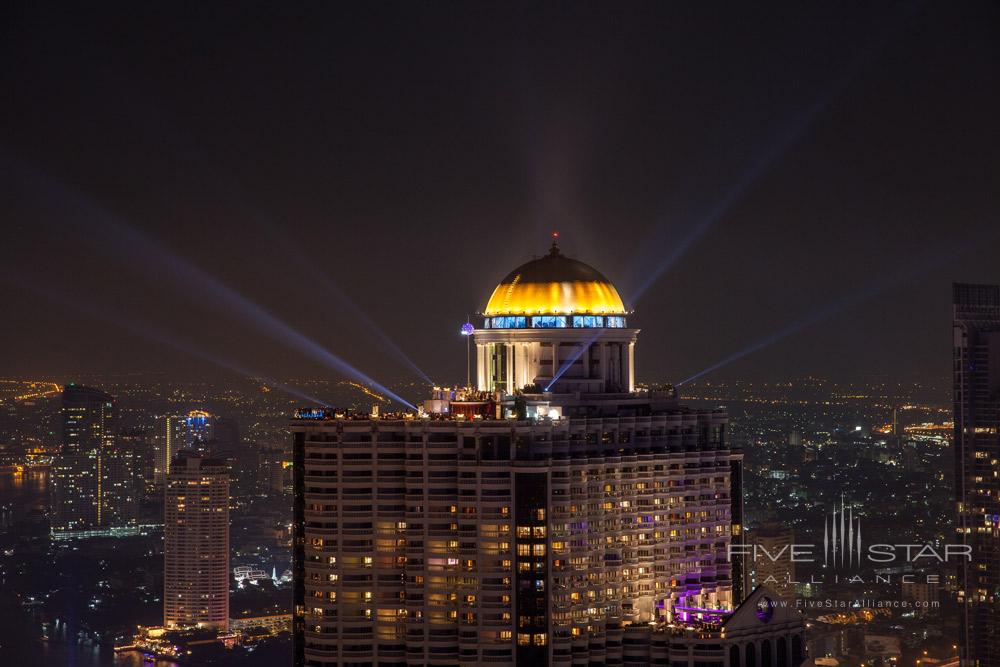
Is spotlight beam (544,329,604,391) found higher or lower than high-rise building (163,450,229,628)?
higher

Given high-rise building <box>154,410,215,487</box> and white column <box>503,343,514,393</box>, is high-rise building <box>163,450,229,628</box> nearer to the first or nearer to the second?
high-rise building <box>154,410,215,487</box>

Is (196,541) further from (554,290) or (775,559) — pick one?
(554,290)

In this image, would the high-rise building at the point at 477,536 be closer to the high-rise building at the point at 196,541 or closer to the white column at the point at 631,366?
the white column at the point at 631,366

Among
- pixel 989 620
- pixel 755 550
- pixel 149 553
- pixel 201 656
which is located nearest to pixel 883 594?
pixel 989 620

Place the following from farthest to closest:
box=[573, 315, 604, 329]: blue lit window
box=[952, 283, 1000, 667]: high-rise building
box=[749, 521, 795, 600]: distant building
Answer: box=[952, 283, 1000, 667]: high-rise building < box=[749, 521, 795, 600]: distant building < box=[573, 315, 604, 329]: blue lit window

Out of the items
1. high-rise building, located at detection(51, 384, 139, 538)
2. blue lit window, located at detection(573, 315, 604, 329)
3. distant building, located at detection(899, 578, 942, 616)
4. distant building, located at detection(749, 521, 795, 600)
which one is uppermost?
blue lit window, located at detection(573, 315, 604, 329)

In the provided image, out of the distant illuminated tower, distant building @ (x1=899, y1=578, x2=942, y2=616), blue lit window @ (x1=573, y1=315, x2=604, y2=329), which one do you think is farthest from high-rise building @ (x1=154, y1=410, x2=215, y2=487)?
blue lit window @ (x1=573, y1=315, x2=604, y2=329)

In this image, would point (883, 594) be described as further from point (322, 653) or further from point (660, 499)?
point (322, 653)

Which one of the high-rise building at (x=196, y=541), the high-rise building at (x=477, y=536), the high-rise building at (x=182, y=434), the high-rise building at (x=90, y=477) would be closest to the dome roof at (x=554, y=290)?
the high-rise building at (x=477, y=536)
